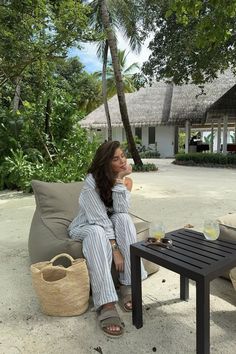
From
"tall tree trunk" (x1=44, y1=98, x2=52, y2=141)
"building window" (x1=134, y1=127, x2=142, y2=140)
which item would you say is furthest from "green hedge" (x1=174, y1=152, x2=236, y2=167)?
"tall tree trunk" (x1=44, y1=98, x2=52, y2=141)

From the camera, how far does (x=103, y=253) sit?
2504 mm

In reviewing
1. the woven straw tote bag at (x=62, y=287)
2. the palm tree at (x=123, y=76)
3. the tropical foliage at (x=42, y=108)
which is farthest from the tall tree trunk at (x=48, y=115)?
the palm tree at (x=123, y=76)

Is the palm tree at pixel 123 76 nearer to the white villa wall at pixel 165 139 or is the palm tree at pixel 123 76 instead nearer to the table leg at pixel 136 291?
the white villa wall at pixel 165 139

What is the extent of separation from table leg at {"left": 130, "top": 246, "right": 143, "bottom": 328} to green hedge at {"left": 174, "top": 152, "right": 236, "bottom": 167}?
43.5 feet

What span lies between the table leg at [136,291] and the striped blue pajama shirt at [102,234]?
0.53 feet

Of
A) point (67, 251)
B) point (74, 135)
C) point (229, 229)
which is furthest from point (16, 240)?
point (74, 135)

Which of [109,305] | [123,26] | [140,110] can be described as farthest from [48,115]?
[140,110]

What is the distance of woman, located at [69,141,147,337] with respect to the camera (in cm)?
245

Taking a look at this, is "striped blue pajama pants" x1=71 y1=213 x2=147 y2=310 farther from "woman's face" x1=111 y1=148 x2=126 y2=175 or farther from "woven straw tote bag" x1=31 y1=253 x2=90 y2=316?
"woman's face" x1=111 y1=148 x2=126 y2=175

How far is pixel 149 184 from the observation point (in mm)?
9219

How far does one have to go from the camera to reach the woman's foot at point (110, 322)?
7.52ft

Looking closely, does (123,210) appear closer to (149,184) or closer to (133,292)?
(133,292)

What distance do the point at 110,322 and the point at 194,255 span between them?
Result: 785mm

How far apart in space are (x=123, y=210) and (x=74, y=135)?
602cm
